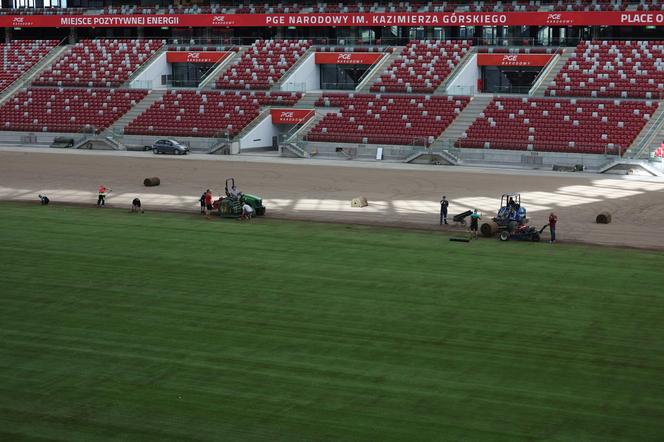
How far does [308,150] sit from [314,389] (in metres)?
50.7

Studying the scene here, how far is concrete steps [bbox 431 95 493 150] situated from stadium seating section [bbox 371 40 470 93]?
434 cm

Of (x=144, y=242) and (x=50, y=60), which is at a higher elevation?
(x=50, y=60)

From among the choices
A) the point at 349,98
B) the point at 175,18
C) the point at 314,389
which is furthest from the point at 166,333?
the point at 175,18

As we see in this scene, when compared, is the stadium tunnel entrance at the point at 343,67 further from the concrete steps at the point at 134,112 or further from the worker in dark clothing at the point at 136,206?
the worker in dark clothing at the point at 136,206

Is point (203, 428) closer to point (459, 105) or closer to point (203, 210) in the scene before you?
point (203, 210)

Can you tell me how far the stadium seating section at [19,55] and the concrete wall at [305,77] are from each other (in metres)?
27.0

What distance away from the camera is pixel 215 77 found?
90.6m

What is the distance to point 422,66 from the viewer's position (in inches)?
3302

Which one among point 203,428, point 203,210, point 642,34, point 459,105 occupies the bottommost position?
point 203,428

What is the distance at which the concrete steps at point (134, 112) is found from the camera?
83.8 meters

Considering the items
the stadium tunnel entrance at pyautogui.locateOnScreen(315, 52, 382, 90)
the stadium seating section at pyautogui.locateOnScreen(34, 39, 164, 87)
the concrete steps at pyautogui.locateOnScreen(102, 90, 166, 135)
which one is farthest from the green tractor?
the stadium seating section at pyautogui.locateOnScreen(34, 39, 164, 87)

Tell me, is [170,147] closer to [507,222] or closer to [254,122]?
[254,122]

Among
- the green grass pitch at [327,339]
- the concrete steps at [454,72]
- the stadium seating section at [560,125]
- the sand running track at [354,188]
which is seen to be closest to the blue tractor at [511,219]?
the green grass pitch at [327,339]

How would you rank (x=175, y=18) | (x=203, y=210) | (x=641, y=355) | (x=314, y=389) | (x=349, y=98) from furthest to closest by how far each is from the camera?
1. (x=175, y=18)
2. (x=349, y=98)
3. (x=203, y=210)
4. (x=641, y=355)
5. (x=314, y=389)
